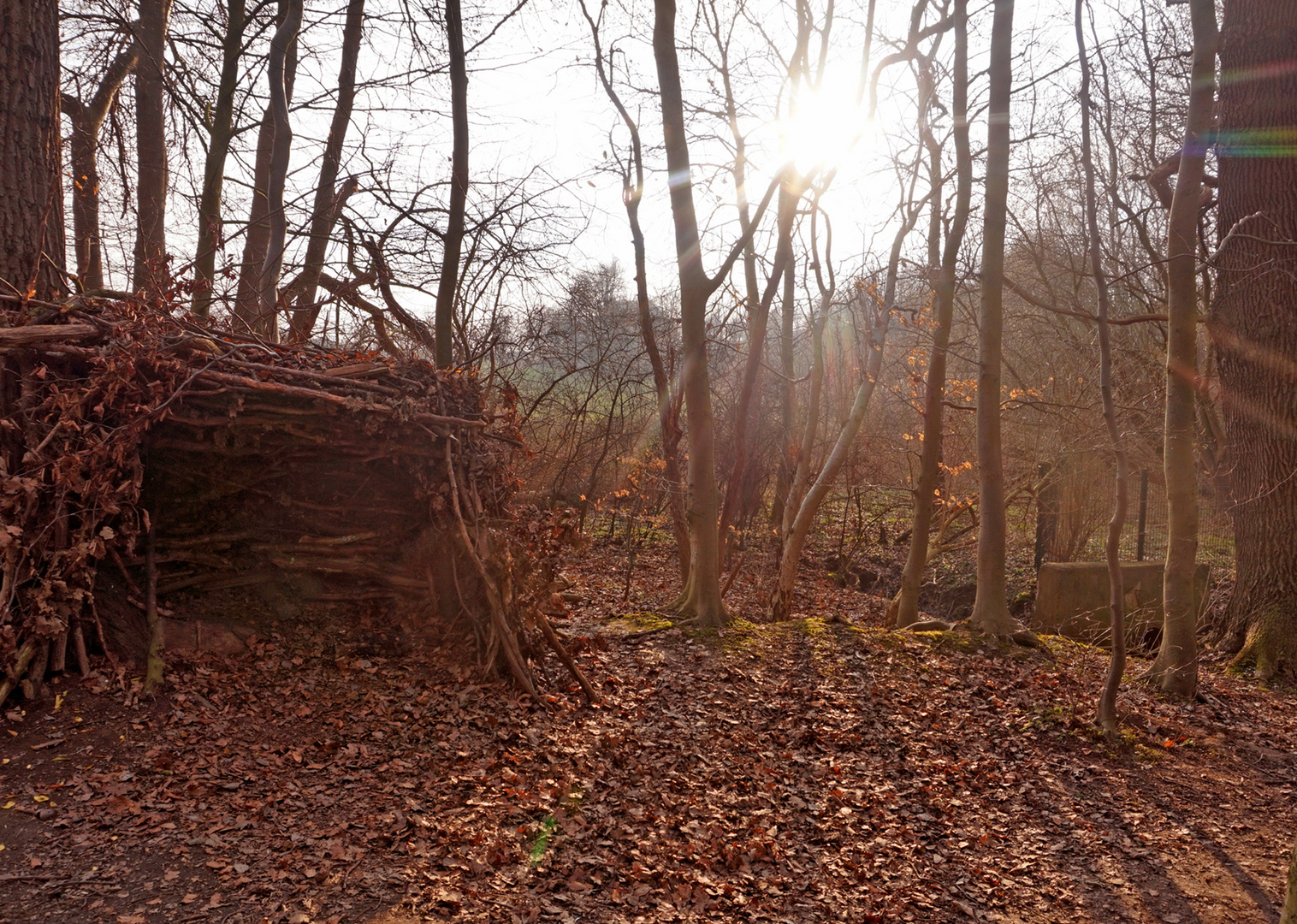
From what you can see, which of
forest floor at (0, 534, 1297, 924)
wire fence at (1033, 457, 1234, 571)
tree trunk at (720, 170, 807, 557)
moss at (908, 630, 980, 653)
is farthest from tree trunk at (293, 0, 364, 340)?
wire fence at (1033, 457, 1234, 571)

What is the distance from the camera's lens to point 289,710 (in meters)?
4.24

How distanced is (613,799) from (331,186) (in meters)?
6.77

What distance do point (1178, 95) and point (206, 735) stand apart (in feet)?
42.7

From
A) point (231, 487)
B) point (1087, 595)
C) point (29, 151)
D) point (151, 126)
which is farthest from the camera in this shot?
point (1087, 595)

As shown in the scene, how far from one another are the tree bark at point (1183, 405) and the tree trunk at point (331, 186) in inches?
282

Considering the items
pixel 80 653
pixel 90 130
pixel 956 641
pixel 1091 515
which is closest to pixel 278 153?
pixel 90 130

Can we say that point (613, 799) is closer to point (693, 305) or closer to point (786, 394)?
point (693, 305)

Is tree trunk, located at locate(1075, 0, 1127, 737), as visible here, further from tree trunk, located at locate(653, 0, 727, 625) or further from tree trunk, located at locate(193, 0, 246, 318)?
tree trunk, located at locate(193, 0, 246, 318)

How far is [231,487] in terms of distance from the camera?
15.6 ft

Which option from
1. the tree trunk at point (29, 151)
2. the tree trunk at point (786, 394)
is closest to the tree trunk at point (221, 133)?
the tree trunk at point (29, 151)

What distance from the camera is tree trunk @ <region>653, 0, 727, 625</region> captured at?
7.34m

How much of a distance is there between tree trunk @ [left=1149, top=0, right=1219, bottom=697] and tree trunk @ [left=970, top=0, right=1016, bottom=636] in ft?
4.56

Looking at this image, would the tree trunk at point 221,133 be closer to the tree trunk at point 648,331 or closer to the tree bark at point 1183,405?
the tree trunk at point 648,331

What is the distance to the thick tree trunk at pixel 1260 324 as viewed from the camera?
286 inches
